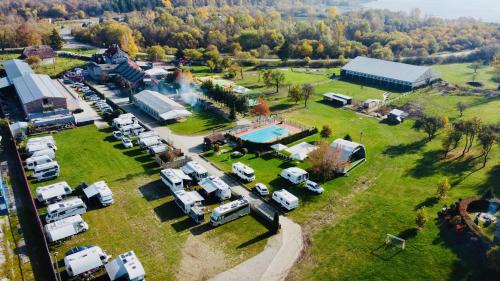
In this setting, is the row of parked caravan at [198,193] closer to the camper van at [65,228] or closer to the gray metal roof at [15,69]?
the camper van at [65,228]

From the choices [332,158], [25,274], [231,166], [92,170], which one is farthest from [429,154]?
[25,274]

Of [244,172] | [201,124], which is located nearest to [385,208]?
[244,172]

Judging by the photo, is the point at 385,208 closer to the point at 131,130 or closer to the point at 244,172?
the point at 244,172

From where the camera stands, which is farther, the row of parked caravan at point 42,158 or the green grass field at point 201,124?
the green grass field at point 201,124

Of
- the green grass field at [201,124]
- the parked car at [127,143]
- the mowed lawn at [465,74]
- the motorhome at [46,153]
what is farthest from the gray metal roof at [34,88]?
the mowed lawn at [465,74]

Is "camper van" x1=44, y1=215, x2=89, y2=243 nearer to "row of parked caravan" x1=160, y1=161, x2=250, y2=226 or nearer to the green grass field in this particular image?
"row of parked caravan" x1=160, y1=161, x2=250, y2=226
